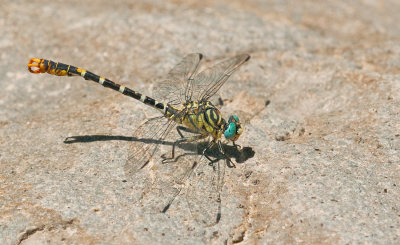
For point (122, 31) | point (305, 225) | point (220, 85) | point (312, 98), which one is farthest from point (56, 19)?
point (305, 225)

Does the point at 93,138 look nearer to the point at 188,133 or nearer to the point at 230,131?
the point at 188,133

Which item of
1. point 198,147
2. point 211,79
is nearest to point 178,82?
point 211,79

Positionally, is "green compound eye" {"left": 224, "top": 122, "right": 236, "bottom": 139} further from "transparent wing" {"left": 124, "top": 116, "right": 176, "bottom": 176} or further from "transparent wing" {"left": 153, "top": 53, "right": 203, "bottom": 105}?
"transparent wing" {"left": 153, "top": 53, "right": 203, "bottom": 105}

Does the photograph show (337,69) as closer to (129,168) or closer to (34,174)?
(129,168)

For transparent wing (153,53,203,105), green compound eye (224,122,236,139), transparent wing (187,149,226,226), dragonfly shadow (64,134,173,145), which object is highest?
transparent wing (153,53,203,105)

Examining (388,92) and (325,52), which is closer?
(388,92)

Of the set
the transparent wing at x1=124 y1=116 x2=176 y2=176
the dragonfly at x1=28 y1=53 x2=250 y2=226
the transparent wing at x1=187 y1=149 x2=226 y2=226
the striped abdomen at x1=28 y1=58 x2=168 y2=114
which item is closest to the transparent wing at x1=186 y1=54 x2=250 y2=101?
the dragonfly at x1=28 y1=53 x2=250 y2=226

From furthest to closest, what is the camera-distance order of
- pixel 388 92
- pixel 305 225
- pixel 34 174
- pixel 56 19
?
pixel 56 19 → pixel 388 92 → pixel 34 174 → pixel 305 225
